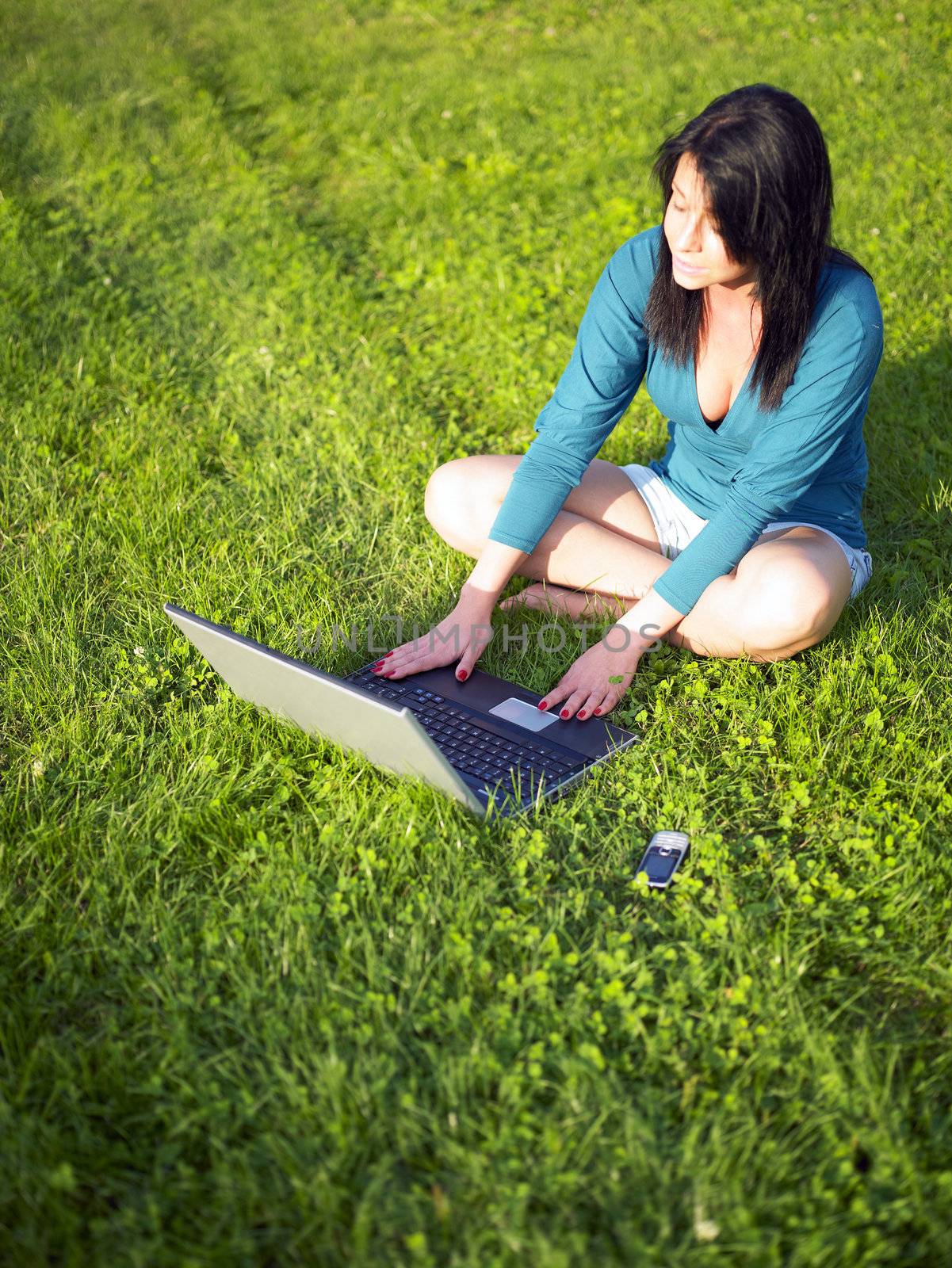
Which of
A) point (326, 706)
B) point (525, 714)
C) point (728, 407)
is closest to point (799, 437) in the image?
point (728, 407)

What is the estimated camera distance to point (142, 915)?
232 cm

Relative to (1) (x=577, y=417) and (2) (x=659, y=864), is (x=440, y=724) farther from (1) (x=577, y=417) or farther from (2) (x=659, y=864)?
→ (1) (x=577, y=417)

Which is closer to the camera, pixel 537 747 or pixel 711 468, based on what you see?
pixel 537 747

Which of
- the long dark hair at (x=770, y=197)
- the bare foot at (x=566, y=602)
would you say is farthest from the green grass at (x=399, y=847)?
the long dark hair at (x=770, y=197)

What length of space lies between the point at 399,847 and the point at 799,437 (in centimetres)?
137

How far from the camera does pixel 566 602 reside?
327 centimetres

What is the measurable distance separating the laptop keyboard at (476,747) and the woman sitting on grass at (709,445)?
0.11 metres

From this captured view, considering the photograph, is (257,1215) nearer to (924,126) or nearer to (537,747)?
(537,747)

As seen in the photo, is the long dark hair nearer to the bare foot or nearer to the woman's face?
the woman's face

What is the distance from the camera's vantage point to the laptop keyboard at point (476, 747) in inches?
104

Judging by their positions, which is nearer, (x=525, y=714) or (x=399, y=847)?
(x=399, y=847)

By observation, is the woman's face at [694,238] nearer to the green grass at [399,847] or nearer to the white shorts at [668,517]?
the white shorts at [668,517]

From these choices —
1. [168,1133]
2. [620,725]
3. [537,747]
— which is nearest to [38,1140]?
[168,1133]

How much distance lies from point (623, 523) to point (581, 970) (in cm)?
153
